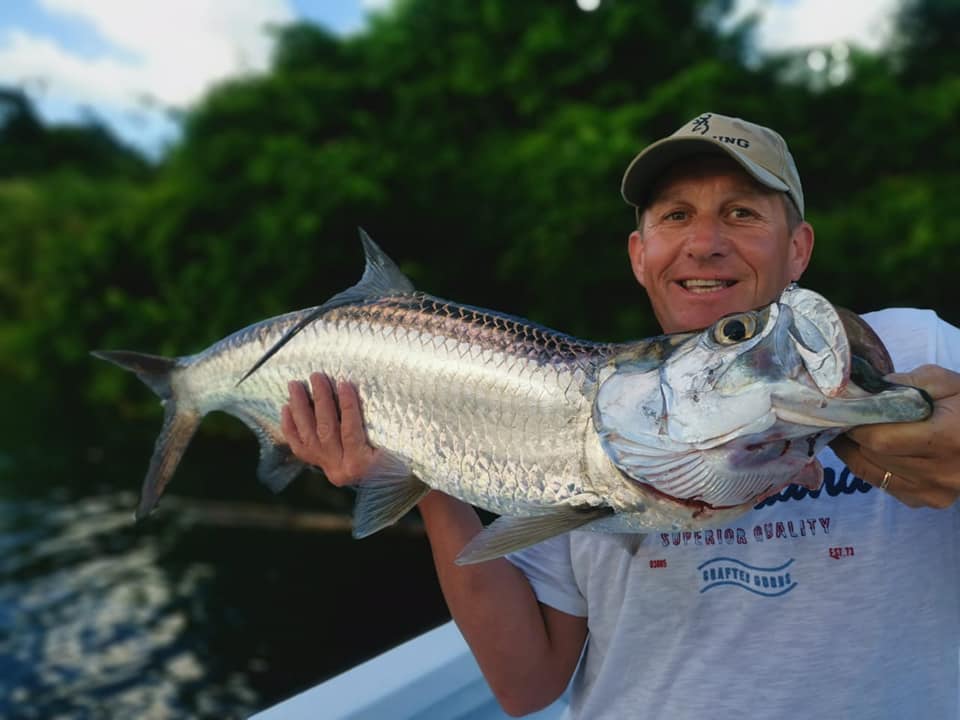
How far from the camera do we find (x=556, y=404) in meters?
1.88

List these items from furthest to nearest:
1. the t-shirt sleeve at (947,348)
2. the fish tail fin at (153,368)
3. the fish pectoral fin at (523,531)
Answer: the fish tail fin at (153,368) < the t-shirt sleeve at (947,348) < the fish pectoral fin at (523,531)

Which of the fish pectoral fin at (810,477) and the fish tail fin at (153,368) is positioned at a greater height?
the fish tail fin at (153,368)

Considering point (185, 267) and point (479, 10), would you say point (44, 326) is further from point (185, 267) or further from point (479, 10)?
point (479, 10)

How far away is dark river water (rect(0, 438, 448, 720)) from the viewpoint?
8.55m

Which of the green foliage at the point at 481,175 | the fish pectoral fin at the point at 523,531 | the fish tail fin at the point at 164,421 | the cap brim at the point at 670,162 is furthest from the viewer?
the green foliage at the point at 481,175

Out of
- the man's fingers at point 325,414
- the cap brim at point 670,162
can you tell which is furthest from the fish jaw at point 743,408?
the man's fingers at point 325,414

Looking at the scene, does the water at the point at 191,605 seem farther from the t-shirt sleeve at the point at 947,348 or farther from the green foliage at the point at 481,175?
the t-shirt sleeve at the point at 947,348

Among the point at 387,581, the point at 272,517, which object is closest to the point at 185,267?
the point at 272,517

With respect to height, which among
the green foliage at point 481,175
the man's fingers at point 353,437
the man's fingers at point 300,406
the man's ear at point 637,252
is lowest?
the man's fingers at point 353,437

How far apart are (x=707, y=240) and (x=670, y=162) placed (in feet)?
0.84

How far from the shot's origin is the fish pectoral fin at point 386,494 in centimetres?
213

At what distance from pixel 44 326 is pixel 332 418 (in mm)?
25761

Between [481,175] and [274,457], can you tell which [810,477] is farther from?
[481,175]

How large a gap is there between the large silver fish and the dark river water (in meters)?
6.94
